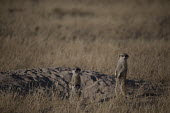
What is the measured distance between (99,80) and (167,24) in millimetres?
10423

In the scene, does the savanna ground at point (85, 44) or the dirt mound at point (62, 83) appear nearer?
the savanna ground at point (85, 44)

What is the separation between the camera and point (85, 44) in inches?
430

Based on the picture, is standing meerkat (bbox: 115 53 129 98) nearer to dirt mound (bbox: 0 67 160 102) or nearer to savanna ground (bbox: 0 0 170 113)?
dirt mound (bbox: 0 67 160 102)

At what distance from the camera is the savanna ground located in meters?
5.41

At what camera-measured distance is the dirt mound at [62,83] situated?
6.14 meters

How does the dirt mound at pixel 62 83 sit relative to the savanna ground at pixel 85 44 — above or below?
below

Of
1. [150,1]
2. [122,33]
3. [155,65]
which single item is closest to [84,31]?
[122,33]

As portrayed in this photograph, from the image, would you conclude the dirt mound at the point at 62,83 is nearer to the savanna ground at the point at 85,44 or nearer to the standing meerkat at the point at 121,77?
the standing meerkat at the point at 121,77

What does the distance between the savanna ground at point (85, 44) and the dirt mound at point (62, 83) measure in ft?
1.54

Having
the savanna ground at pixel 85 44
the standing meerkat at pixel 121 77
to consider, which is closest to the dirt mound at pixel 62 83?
the standing meerkat at pixel 121 77

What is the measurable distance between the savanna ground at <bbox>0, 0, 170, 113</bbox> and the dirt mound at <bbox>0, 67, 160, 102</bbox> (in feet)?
1.54

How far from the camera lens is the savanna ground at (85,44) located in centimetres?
541

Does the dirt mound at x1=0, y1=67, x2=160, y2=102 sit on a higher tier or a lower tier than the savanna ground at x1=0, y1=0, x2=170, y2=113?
lower

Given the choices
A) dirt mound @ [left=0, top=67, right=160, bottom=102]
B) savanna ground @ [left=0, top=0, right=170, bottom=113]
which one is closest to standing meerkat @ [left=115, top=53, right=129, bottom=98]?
dirt mound @ [left=0, top=67, right=160, bottom=102]
